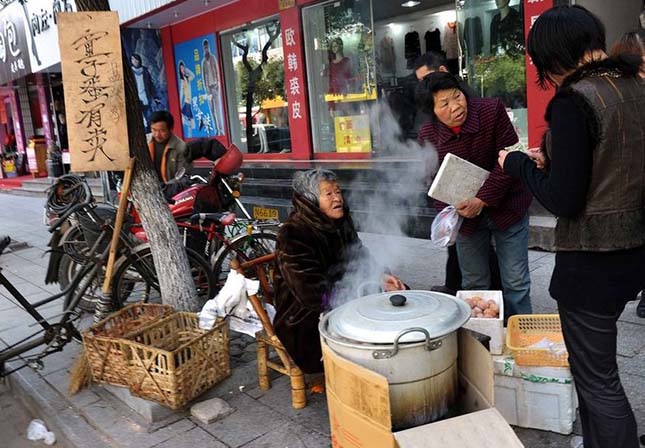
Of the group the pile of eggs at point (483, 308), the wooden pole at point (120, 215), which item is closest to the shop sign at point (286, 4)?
the wooden pole at point (120, 215)

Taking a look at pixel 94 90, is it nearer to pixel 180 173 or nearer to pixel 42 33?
pixel 180 173

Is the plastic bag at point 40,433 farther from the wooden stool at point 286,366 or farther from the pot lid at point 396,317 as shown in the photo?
the pot lid at point 396,317

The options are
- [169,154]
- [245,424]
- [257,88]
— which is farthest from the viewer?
[257,88]

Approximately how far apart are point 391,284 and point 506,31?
5.00 meters

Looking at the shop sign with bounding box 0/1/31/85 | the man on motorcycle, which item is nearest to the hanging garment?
the man on motorcycle

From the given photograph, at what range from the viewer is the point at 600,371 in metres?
2.13

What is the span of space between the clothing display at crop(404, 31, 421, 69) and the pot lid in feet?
31.2

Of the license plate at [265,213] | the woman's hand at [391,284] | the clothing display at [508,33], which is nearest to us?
the woman's hand at [391,284]

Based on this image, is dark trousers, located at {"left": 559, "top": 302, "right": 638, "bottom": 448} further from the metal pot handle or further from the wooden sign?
the wooden sign

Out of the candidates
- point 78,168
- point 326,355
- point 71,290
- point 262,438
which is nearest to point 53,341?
point 71,290

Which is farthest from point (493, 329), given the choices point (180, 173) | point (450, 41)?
point (450, 41)

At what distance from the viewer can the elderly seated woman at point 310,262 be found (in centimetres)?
311

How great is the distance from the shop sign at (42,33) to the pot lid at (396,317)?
41.2ft

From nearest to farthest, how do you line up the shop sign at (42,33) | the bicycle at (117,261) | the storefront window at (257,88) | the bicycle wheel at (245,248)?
the bicycle at (117,261) → the bicycle wheel at (245,248) → the storefront window at (257,88) → the shop sign at (42,33)
